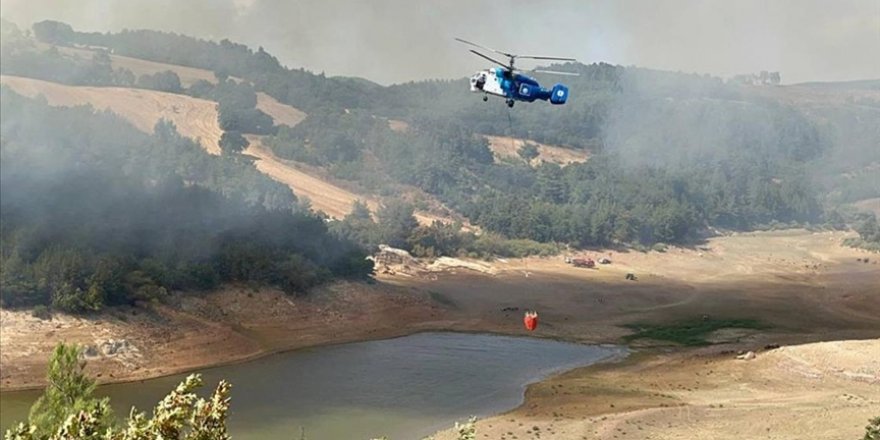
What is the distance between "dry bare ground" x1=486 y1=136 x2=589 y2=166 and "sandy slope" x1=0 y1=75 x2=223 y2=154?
6250 centimetres

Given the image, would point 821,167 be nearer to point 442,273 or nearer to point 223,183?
point 442,273

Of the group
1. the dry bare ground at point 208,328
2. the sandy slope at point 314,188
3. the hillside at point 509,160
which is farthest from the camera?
the hillside at point 509,160

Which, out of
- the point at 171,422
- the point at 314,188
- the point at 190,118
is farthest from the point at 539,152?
the point at 171,422

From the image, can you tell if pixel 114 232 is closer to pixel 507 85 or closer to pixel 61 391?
pixel 507 85

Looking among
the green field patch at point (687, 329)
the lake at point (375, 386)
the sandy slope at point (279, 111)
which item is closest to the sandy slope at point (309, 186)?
the sandy slope at point (279, 111)

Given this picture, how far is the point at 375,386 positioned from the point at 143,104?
10772 cm

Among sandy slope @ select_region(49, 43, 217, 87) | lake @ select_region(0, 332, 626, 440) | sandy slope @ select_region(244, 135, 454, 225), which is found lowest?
lake @ select_region(0, 332, 626, 440)

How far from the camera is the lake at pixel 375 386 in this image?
4253cm

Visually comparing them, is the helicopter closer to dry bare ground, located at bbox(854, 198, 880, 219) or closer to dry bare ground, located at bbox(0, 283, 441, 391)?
dry bare ground, located at bbox(0, 283, 441, 391)

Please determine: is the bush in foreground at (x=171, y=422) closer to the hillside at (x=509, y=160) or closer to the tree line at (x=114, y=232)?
the tree line at (x=114, y=232)

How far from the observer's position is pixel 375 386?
167 feet

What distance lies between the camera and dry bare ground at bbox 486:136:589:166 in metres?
175

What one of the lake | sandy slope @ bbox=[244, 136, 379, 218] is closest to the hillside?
sandy slope @ bbox=[244, 136, 379, 218]

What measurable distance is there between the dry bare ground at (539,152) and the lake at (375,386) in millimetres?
110184
